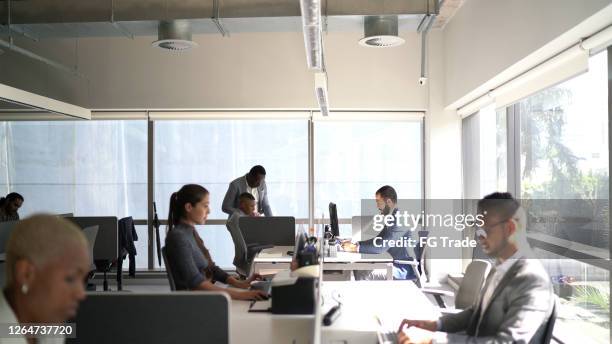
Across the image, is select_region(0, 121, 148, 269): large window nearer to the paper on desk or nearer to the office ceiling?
the office ceiling

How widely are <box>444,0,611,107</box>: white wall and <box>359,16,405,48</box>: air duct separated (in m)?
0.95

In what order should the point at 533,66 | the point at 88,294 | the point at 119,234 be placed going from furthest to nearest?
1. the point at 119,234
2. the point at 533,66
3. the point at 88,294

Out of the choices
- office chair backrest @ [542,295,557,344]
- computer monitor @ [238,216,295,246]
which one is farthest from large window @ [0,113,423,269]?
office chair backrest @ [542,295,557,344]

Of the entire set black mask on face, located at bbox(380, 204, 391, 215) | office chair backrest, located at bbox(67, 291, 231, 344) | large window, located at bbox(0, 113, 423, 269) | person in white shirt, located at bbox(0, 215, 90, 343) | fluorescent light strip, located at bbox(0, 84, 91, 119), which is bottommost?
office chair backrest, located at bbox(67, 291, 231, 344)

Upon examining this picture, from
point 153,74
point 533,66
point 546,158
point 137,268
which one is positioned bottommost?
point 137,268

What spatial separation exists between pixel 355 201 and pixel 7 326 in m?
6.68

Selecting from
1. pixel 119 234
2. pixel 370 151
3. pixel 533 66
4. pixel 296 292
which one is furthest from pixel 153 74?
pixel 296 292

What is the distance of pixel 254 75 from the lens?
7.59m

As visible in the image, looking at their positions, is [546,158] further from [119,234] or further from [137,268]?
[137,268]

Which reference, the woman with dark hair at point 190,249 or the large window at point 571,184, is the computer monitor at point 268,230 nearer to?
the woman with dark hair at point 190,249

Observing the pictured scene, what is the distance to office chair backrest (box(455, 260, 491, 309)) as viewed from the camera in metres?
3.44

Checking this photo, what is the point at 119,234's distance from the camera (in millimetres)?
6398

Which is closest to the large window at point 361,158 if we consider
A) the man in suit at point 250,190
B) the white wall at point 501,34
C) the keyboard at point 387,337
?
the white wall at point 501,34

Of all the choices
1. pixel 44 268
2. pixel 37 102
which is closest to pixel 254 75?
pixel 37 102
